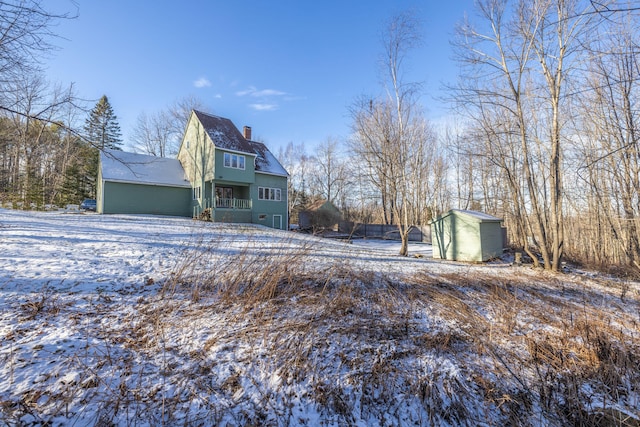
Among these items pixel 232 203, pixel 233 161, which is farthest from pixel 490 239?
pixel 233 161

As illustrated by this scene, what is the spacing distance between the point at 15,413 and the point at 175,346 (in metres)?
1.13

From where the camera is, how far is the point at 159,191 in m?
17.8

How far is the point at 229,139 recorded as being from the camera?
18.2 metres

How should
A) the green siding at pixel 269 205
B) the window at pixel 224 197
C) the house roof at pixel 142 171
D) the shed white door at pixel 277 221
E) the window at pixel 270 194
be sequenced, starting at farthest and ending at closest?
the shed white door at pixel 277 221 → the window at pixel 270 194 → the green siding at pixel 269 205 → the window at pixel 224 197 → the house roof at pixel 142 171

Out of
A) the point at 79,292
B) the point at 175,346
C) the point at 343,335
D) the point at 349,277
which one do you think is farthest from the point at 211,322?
the point at 349,277

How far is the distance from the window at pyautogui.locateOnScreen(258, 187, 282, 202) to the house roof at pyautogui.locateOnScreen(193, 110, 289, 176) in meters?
1.35

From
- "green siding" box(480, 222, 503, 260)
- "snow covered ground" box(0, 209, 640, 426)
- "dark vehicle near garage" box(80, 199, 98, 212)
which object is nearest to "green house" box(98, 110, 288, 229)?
"dark vehicle near garage" box(80, 199, 98, 212)

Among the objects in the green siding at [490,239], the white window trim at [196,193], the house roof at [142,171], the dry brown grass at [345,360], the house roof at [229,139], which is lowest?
the dry brown grass at [345,360]

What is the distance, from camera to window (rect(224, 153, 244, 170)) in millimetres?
17422

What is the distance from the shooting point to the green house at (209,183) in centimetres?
1661

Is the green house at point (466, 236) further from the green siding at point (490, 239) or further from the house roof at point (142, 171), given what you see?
the house roof at point (142, 171)

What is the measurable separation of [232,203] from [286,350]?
16.2m

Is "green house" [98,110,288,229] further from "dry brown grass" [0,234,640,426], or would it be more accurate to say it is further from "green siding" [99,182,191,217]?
"dry brown grass" [0,234,640,426]

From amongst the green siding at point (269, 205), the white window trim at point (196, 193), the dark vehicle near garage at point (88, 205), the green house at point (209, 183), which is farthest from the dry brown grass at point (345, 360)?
the dark vehicle near garage at point (88, 205)
